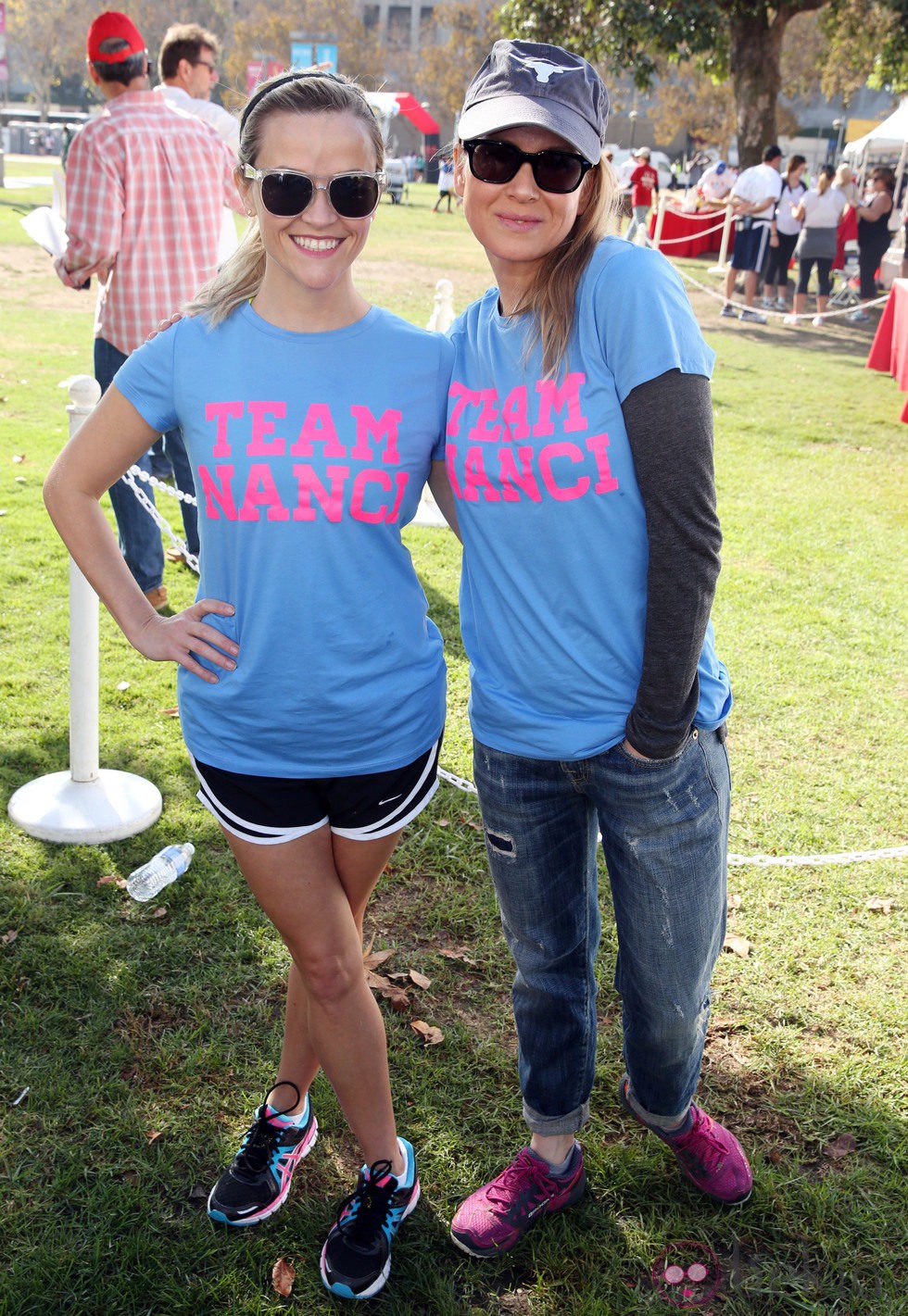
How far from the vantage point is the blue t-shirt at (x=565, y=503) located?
1.91 metres

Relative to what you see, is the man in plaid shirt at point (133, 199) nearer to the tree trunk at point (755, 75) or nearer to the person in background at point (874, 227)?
the person in background at point (874, 227)

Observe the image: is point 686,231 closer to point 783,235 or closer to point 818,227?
point 783,235

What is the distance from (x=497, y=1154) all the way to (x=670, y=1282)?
1.72 feet

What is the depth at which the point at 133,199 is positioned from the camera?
5258 millimetres

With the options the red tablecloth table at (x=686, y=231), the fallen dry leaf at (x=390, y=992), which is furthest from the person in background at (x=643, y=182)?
the fallen dry leaf at (x=390, y=992)

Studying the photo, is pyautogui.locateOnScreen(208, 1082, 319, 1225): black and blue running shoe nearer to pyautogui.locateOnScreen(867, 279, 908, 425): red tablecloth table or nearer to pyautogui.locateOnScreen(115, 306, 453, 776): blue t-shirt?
pyautogui.locateOnScreen(115, 306, 453, 776): blue t-shirt

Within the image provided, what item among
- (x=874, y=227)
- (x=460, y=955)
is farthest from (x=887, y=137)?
(x=460, y=955)

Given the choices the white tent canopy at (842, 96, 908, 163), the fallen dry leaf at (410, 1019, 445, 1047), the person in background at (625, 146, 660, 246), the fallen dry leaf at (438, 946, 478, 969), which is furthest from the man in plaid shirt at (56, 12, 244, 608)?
the white tent canopy at (842, 96, 908, 163)

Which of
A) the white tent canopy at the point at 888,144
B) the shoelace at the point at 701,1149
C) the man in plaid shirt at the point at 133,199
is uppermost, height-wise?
the white tent canopy at the point at 888,144

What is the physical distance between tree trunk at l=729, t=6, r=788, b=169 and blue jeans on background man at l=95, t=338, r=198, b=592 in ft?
68.9

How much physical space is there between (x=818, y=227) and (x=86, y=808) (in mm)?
17157

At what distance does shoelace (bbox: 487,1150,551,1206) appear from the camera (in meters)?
2.60

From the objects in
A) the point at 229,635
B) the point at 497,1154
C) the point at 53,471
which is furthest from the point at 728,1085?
the point at 53,471

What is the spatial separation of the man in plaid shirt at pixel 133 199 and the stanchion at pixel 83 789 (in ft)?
4.70
